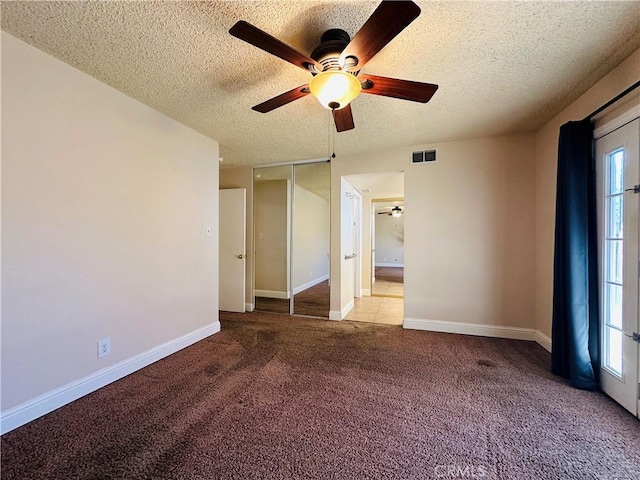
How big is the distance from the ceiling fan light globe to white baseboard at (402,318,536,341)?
9.79ft

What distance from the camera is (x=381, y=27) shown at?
4.16 feet

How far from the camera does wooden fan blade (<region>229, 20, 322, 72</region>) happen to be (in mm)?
1266

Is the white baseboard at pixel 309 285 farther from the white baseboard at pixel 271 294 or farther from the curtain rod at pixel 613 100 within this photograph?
the curtain rod at pixel 613 100

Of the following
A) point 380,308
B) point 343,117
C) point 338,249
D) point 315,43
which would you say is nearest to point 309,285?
point 338,249

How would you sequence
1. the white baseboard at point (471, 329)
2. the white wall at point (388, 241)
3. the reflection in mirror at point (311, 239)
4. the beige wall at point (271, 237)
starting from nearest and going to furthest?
1. the white baseboard at point (471, 329)
2. the reflection in mirror at point (311, 239)
3. the beige wall at point (271, 237)
4. the white wall at point (388, 241)

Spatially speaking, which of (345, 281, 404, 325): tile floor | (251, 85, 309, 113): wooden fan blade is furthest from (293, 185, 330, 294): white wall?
(251, 85, 309, 113): wooden fan blade

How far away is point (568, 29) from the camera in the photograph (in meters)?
1.61

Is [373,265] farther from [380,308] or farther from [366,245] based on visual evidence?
[380,308]

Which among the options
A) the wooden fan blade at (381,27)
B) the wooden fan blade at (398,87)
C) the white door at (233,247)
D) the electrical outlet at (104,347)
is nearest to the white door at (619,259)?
the wooden fan blade at (398,87)

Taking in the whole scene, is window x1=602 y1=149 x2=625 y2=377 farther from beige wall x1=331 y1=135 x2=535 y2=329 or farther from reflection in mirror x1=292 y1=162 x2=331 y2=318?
reflection in mirror x1=292 y1=162 x2=331 y2=318

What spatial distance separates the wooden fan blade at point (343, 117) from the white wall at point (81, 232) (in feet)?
6.02

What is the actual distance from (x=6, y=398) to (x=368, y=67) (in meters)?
3.22

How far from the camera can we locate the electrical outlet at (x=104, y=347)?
2.21 m

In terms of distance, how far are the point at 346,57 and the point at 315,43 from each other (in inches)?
15.5
